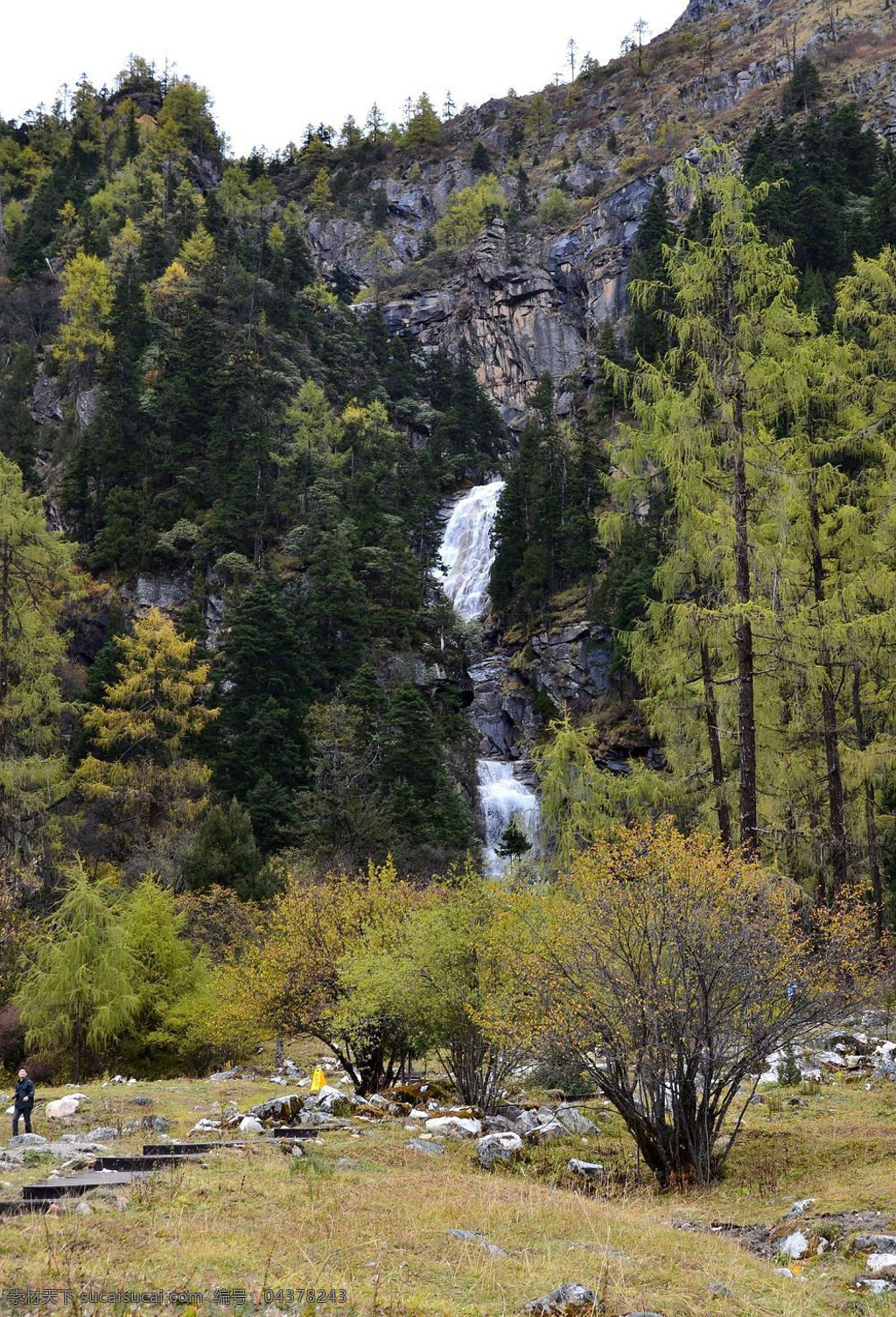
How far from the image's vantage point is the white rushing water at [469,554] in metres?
62.7

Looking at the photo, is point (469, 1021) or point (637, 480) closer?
point (469, 1021)

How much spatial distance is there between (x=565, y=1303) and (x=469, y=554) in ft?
198

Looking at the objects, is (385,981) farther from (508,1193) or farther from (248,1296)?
(248,1296)

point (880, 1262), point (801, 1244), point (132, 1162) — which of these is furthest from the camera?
point (132, 1162)

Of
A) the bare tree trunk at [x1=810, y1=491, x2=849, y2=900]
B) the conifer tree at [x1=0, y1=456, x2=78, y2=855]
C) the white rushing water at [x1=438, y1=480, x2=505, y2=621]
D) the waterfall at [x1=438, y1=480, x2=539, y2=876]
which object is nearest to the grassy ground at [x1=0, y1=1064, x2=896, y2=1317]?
the bare tree trunk at [x1=810, y1=491, x2=849, y2=900]

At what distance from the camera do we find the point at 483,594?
6266 cm

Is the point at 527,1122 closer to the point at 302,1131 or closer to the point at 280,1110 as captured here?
the point at 302,1131

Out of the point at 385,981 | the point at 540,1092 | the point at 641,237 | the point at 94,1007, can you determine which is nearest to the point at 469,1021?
the point at 385,981

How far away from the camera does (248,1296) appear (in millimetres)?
5691

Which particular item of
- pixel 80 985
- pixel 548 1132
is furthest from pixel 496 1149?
pixel 80 985

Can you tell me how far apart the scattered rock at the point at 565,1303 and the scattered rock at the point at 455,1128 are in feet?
26.6

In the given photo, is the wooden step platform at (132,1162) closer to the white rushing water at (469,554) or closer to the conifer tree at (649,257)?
the white rushing water at (469,554)

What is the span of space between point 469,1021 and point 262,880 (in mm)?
17944

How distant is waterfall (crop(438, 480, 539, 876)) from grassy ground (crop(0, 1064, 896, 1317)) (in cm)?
3296
